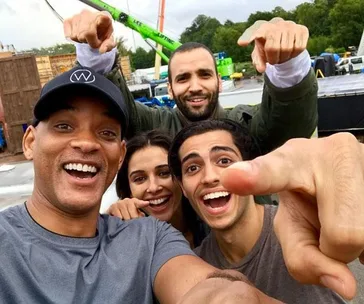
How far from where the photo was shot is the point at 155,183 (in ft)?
7.50

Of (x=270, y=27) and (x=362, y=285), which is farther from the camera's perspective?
(x=362, y=285)

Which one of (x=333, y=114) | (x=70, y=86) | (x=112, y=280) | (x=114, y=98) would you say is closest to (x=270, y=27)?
(x=114, y=98)

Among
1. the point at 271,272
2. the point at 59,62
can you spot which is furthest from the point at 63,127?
the point at 59,62

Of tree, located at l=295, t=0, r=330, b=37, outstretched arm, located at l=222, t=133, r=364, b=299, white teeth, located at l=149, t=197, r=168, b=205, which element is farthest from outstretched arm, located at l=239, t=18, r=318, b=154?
tree, located at l=295, t=0, r=330, b=37

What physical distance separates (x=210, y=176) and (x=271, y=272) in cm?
49

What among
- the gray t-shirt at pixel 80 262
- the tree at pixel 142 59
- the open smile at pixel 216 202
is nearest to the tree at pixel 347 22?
the tree at pixel 142 59

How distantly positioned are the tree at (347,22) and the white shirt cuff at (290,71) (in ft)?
135

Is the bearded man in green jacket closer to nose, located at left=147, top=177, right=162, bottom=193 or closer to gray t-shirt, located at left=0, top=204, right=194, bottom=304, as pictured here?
nose, located at left=147, top=177, right=162, bottom=193

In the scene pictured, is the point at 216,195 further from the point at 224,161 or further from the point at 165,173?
the point at 165,173

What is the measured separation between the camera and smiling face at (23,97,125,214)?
170cm

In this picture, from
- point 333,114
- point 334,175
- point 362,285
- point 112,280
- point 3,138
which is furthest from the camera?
point 3,138

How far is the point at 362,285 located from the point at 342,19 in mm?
41018

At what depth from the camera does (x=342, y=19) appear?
40000mm

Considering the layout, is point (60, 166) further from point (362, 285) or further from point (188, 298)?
point (362, 285)
